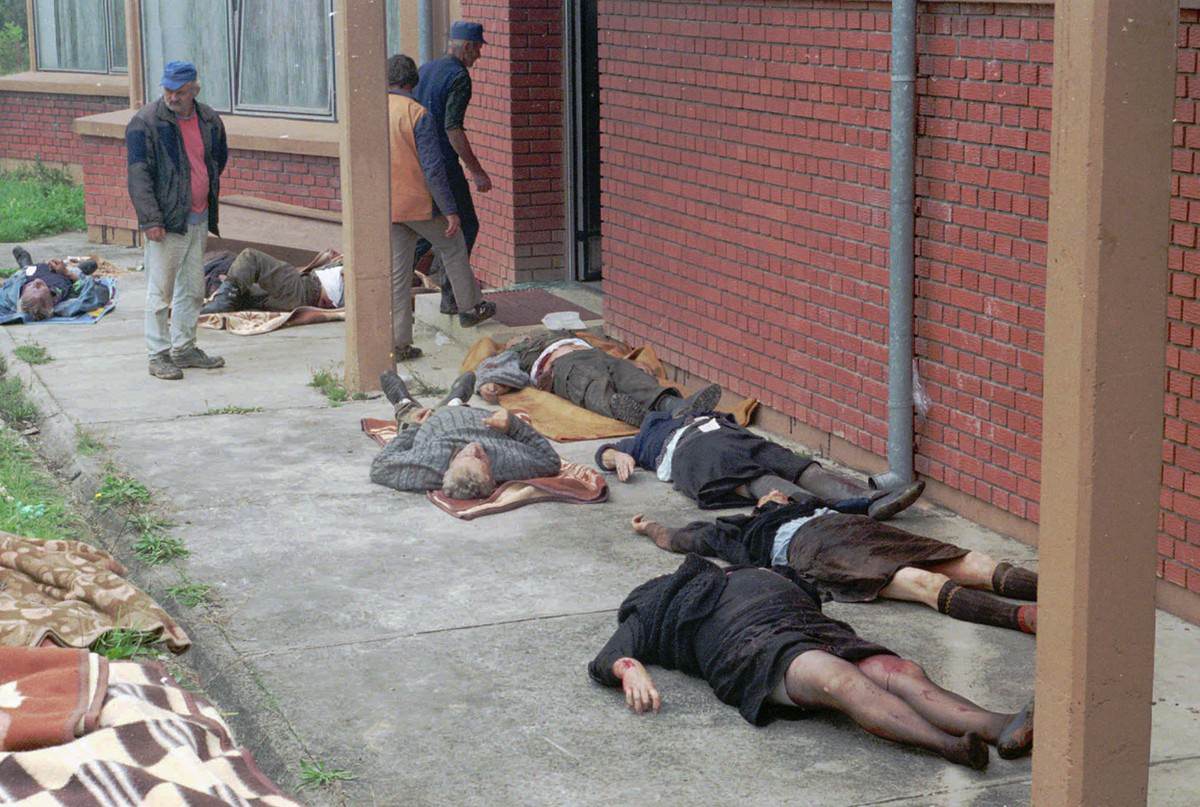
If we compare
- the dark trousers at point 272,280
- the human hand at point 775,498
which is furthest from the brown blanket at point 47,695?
the dark trousers at point 272,280

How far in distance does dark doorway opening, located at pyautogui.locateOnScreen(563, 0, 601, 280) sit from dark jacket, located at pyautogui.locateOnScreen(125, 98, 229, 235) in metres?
3.28

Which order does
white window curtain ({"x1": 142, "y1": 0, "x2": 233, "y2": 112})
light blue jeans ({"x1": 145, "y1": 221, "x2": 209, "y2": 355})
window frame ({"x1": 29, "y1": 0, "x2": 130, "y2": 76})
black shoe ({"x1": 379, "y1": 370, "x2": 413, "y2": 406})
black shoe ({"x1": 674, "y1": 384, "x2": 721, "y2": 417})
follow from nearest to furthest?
A: black shoe ({"x1": 674, "y1": 384, "x2": 721, "y2": 417}) < black shoe ({"x1": 379, "y1": 370, "x2": 413, "y2": 406}) < light blue jeans ({"x1": 145, "y1": 221, "x2": 209, "y2": 355}) < white window curtain ({"x1": 142, "y1": 0, "x2": 233, "y2": 112}) < window frame ({"x1": 29, "y1": 0, "x2": 130, "y2": 76})

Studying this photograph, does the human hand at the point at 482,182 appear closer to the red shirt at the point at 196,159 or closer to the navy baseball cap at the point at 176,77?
the red shirt at the point at 196,159

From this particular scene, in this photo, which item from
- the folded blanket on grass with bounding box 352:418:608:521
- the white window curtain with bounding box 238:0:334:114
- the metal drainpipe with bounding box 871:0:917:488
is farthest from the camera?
the white window curtain with bounding box 238:0:334:114

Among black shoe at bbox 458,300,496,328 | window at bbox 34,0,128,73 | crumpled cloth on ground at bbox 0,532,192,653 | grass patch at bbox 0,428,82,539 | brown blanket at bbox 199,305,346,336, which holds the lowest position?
grass patch at bbox 0,428,82,539

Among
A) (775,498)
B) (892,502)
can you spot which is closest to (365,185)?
(775,498)

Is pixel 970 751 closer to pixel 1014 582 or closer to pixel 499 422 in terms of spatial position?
pixel 1014 582

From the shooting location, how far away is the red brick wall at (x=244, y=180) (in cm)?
1498

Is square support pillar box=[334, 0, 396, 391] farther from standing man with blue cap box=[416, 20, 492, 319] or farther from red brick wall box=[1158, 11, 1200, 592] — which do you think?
→ red brick wall box=[1158, 11, 1200, 592]

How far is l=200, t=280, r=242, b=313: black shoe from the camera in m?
12.2

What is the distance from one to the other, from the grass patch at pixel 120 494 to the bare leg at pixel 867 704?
151 inches

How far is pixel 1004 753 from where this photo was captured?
4621 mm

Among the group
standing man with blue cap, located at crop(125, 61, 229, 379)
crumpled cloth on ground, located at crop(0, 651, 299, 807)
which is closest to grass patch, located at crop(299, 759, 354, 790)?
crumpled cloth on ground, located at crop(0, 651, 299, 807)

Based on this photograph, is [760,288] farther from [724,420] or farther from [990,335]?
[990,335]
